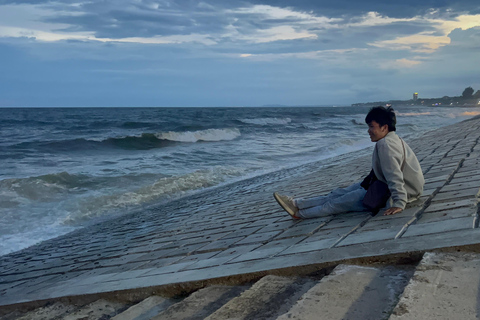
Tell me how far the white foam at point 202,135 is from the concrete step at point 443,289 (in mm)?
27930

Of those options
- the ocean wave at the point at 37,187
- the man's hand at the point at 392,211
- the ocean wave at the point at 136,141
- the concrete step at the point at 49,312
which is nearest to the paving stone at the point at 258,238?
the man's hand at the point at 392,211

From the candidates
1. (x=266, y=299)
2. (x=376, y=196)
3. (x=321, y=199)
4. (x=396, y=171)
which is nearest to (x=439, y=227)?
(x=396, y=171)

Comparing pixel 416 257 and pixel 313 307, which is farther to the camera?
pixel 416 257

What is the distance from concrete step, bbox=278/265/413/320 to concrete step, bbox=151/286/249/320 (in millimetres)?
608

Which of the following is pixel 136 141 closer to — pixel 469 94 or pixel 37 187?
pixel 37 187

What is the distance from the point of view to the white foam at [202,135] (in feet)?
102

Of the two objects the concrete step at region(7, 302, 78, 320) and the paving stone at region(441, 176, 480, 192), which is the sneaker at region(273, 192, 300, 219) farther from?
the concrete step at region(7, 302, 78, 320)

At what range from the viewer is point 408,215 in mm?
3777

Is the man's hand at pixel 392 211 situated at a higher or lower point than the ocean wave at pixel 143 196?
higher

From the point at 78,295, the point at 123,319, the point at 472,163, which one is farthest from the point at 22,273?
the point at 472,163

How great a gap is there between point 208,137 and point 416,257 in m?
30.6

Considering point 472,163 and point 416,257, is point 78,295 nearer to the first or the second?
point 416,257

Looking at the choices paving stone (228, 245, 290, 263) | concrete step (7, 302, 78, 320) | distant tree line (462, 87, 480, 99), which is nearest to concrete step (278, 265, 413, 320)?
paving stone (228, 245, 290, 263)

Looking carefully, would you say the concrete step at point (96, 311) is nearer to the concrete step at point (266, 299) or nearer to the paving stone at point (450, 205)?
the concrete step at point (266, 299)
